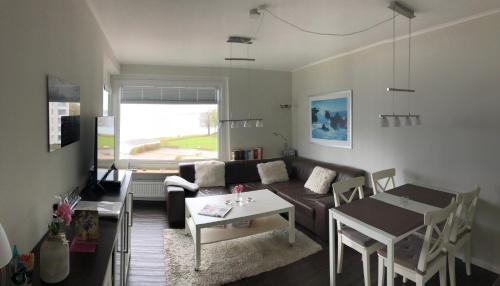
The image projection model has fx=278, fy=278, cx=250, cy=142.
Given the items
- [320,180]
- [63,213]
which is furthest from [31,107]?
[320,180]

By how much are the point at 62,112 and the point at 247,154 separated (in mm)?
3651

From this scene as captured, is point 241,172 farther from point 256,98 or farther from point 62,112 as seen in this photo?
point 62,112

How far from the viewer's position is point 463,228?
244cm

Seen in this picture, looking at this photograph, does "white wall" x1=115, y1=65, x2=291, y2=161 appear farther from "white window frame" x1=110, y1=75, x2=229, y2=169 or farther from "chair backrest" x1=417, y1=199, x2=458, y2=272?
"chair backrest" x1=417, y1=199, x2=458, y2=272

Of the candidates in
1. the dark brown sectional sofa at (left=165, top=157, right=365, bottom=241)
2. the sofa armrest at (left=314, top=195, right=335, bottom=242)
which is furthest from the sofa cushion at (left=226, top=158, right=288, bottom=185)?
the sofa armrest at (left=314, top=195, right=335, bottom=242)

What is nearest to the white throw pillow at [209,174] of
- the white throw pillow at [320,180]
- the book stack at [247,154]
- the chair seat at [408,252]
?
the book stack at [247,154]

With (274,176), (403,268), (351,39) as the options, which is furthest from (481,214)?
(274,176)

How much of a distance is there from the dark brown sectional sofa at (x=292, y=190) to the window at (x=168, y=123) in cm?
70

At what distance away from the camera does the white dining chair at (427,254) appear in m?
1.94

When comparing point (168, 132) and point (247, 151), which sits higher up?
point (168, 132)

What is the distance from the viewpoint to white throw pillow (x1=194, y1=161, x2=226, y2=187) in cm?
452

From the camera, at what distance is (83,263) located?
1.32 m

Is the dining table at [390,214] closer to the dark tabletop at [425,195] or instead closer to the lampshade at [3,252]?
the dark tabletop at [425,195]

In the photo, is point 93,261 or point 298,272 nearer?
point 93,261
